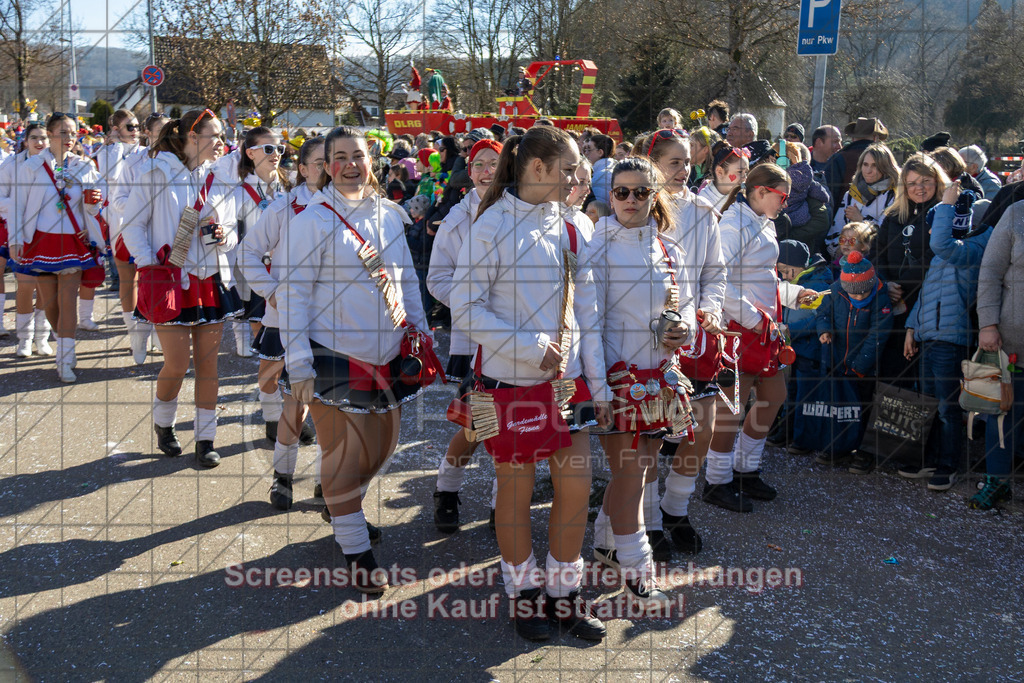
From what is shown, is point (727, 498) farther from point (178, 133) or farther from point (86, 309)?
point (86, 309)

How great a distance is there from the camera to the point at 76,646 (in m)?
2.94

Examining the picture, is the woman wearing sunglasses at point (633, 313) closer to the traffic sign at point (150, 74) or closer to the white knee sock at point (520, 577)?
the white knee sock at point (520, 577)

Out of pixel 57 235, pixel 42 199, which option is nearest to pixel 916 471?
pixel 57 235

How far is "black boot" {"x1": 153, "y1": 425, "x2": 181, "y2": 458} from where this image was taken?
477 centimetres

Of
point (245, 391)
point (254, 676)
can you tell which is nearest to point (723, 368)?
point (254, 676)

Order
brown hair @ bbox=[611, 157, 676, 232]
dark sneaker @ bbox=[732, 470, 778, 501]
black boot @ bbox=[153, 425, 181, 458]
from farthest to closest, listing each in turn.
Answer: black boot @ bbox=[153, 425, 181, 458]
dark sneaker @ bbox=[732, 470, 778, 501]
brown hair @ bbox=[611, 157, 676, 232]

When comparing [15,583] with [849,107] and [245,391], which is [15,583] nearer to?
[245,391]

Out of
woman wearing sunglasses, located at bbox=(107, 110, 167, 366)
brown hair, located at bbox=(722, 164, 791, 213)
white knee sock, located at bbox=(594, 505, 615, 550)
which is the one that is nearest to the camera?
white knee sock, located at bbox=(594, 505, 615, 550)

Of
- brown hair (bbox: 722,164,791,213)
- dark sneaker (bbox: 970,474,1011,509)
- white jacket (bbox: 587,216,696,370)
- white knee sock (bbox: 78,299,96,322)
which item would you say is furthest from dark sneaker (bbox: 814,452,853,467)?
white knee sock (bbox: 78,299,96,322)

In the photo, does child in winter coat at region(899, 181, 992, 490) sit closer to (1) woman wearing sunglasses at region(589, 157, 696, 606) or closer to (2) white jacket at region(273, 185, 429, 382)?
(1) woman wearing sunglasses at region(589, 157, 696, 606)

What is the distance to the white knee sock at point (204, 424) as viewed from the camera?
15.1 ft

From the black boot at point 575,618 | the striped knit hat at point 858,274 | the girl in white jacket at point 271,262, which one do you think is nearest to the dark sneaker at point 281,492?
the girl in white jacket at point 271,262

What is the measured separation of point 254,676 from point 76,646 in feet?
2.29

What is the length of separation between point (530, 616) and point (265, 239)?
220cm
